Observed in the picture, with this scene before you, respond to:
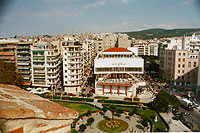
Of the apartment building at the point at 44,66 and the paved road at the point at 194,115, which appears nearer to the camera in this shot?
the paved road at the point at 194,115

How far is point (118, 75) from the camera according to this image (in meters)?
23.0

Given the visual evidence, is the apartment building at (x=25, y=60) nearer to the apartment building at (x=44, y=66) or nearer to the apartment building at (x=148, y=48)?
the apartment building at (x=44, y=66)

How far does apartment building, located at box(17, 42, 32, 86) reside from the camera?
23797 millimetres

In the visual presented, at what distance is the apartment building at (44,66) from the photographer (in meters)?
22.5

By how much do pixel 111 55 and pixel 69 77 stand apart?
745cm

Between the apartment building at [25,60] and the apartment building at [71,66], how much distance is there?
5356 millimetres

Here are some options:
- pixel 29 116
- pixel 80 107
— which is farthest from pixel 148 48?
pixel 29 116

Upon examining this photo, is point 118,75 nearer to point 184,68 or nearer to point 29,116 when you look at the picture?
point 184,68

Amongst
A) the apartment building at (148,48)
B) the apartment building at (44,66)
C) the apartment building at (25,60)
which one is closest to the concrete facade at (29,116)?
the apartment building at (44,66)

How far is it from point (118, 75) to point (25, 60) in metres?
13.7

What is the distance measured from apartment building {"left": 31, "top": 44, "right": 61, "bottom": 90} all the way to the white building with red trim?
19.1ft

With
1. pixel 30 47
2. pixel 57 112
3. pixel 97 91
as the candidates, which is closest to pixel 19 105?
pixel 57 112

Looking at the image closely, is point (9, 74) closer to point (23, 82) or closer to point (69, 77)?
point (23, 82)

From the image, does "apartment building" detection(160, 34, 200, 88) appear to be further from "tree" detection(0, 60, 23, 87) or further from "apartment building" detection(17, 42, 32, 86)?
"tree" detection(0, 60, 23, 87)
